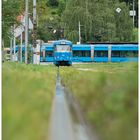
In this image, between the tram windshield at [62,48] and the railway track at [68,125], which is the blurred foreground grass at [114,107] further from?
the tram windshield at [62,48]

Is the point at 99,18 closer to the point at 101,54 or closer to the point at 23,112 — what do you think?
the point at 101,54

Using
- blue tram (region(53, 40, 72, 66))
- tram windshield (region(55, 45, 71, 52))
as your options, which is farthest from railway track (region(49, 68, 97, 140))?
tram windshield (region(55, 45, 71, 52))

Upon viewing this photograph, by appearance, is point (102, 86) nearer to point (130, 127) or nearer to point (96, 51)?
point (130, 127)

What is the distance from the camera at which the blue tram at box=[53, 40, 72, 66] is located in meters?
49.9

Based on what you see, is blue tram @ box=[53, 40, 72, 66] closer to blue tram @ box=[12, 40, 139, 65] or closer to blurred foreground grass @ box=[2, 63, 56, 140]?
blue tram @ box=[12, 40, 139, 65]

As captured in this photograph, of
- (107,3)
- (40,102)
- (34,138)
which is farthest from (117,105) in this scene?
(107,3)

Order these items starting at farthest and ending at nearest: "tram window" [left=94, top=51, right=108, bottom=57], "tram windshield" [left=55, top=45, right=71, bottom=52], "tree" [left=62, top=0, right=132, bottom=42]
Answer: "tree" [left=62, top=0, right=132, bottom=42] → "tram window" [left=94, top=51, right=108, bottom=57] → "tram windshield" [left=55, top=45, right=71, bottom=52]

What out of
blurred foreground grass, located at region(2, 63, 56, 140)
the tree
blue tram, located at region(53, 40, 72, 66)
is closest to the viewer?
blurred foreground grass, located at region(2, 63, 56, 140)

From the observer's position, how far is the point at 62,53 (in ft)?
167

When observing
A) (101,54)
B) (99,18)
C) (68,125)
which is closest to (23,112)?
(68,125)

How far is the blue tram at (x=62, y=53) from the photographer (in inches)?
1966

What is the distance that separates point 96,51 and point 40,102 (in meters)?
52.8

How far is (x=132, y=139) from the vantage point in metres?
5.48

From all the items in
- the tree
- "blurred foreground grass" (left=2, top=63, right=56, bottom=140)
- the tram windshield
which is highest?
the tree
